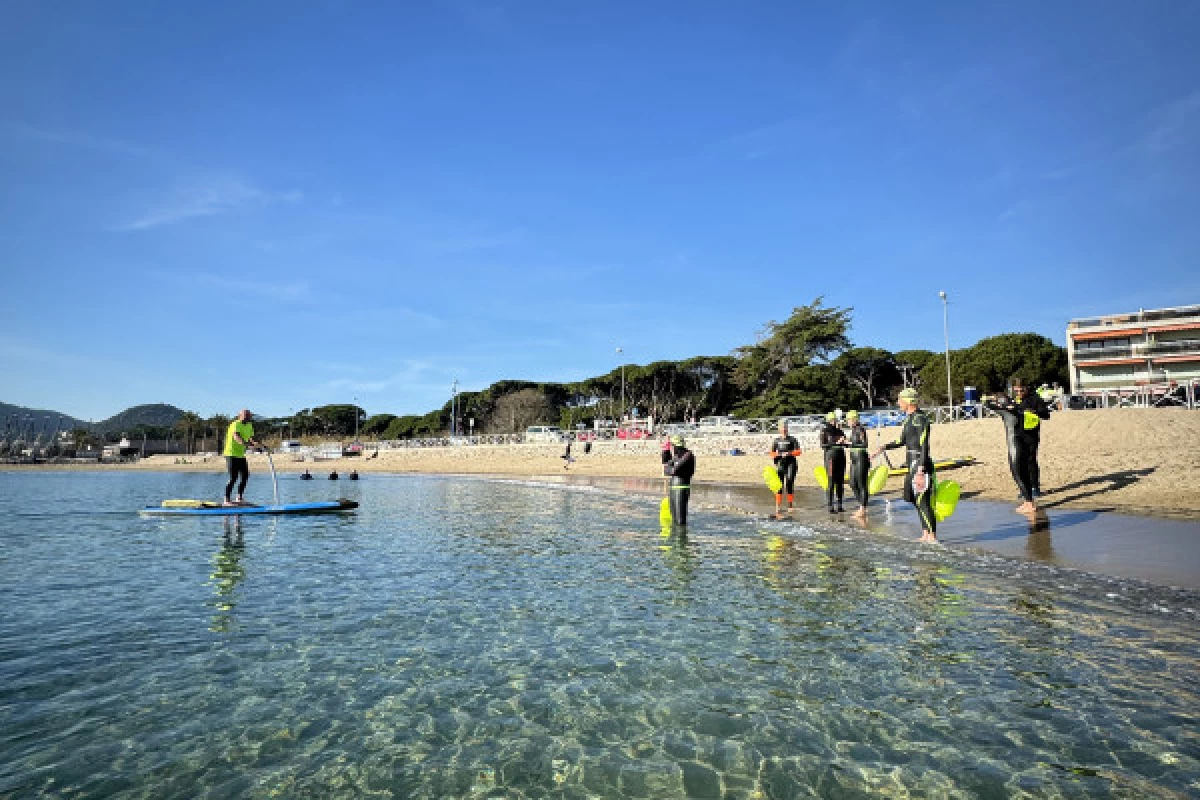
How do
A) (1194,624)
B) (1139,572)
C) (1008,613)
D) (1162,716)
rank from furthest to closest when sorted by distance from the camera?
(1139,572), (1008,613), (1194,624), (1162,716)

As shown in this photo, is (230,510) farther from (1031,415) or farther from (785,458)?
(1031,415)

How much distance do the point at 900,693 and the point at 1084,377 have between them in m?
75.5

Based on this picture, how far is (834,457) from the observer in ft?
47.1

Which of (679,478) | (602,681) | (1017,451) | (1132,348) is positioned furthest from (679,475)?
(1132,348)

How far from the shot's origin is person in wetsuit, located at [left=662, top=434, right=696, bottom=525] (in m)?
12.5

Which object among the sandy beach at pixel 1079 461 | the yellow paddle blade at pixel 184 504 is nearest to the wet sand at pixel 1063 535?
the sandy beach at pixel 1079 461

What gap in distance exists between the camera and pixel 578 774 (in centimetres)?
327

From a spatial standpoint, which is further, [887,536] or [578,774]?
[887,536]

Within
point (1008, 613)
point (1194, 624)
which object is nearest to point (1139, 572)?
point (1194, 624)

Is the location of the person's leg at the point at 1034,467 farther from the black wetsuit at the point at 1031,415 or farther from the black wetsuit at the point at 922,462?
the black wetsuit at the point at 922,462

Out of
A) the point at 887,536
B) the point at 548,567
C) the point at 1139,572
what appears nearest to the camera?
the point at 1139,572

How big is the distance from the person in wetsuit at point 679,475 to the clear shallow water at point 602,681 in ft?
11.9

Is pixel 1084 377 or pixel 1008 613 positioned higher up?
pixel 1084 377

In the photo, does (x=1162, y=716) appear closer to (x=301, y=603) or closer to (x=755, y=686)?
(x=755, y=686)
